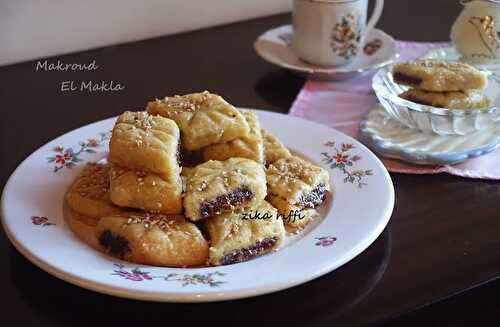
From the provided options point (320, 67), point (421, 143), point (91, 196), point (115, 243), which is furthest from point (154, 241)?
point (320, 67)

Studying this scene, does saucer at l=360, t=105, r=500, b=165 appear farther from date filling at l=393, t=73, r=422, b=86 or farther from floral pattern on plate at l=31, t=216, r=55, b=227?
floral pattern on plate at l=31, t=216, r=55, b=227

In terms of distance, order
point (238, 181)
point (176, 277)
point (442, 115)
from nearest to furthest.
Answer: point (176, 277), point (238, 181), point (442, 115)

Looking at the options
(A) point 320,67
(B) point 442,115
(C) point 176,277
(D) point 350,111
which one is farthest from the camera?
(A) point 320,67

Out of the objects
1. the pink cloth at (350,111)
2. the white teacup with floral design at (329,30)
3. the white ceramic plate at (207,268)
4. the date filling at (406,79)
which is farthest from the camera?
the white teacup with floral design at (329,30)

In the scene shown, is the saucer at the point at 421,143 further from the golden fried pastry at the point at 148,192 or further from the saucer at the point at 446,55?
the golden fried pastry at the point at 148,192

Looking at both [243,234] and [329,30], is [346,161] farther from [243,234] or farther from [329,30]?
[329,30]

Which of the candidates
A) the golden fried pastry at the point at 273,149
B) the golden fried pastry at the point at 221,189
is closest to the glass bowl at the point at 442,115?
the golden fried pastry at the point at 273,149

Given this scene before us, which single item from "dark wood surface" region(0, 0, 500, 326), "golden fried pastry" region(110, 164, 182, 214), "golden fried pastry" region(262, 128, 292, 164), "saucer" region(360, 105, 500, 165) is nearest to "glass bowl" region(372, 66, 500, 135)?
"saucer" region(360, 105, 500, 165)
